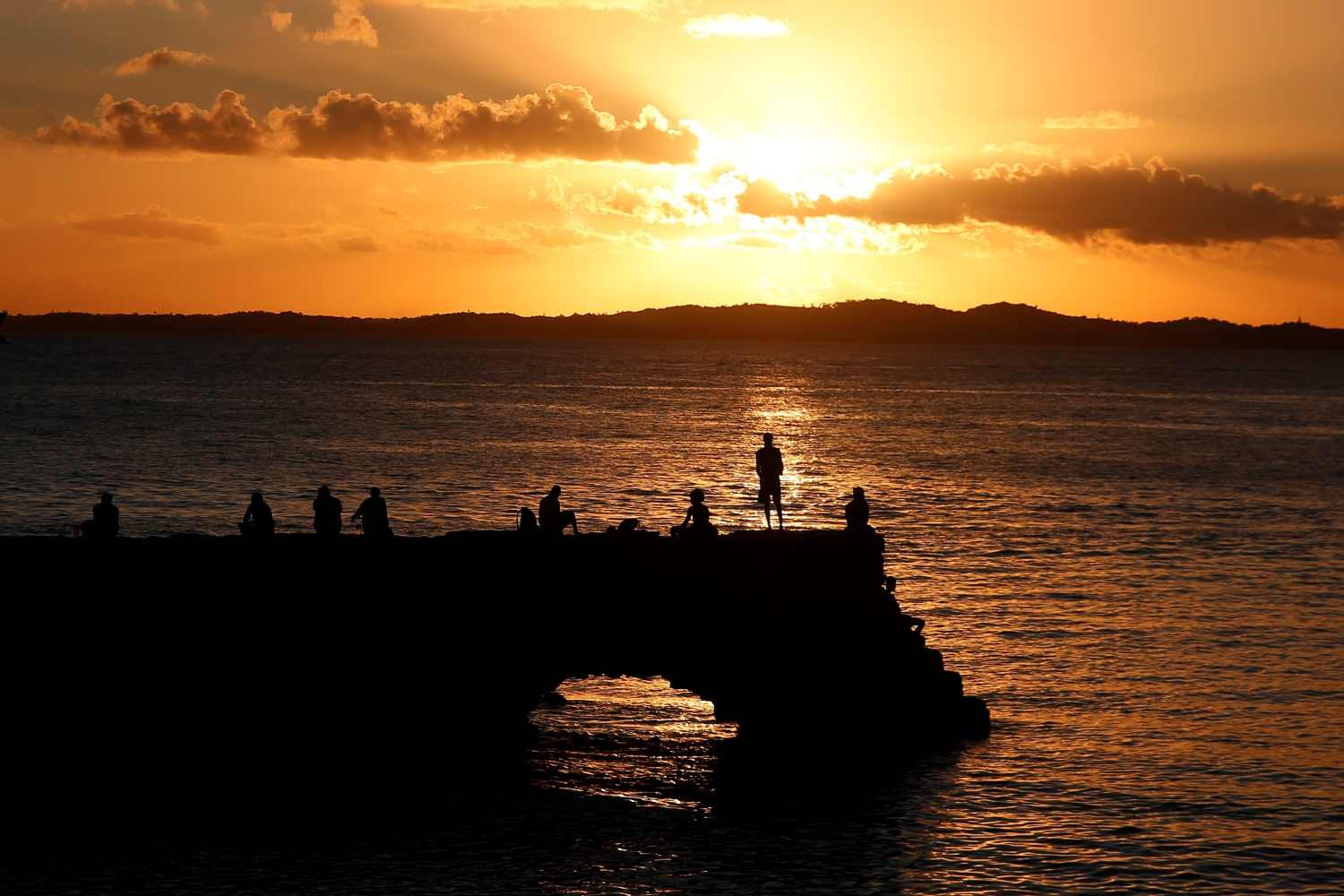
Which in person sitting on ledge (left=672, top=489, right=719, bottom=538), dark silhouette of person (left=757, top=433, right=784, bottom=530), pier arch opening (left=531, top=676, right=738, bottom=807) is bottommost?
pier arch opening (left=531, top=676, right=738, bottom=807)

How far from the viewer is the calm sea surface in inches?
842

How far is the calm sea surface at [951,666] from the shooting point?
21375 millimetres

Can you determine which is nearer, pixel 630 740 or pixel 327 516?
pixel 327 516

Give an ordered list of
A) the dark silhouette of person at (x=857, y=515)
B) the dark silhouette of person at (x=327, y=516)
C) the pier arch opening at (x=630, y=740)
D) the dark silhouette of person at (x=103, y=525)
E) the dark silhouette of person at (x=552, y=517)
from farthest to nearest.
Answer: the dark silhouette of person at (x=857, y=515)
the dark silhouette of person at (x=552, y=517)
the dark silhouette of person at (x=327, y=516)
the dark silhouette of person at (x=103, y=525)
the pier arch opening at (x=630, y=740)

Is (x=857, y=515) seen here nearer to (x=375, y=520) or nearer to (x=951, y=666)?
(x=951, y=666)

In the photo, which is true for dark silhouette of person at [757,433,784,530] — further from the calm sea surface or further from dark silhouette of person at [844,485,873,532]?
the calm sea surface

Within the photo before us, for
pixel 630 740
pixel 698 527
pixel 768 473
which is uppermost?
pixel 768 473

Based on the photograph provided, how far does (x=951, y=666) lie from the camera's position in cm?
3344

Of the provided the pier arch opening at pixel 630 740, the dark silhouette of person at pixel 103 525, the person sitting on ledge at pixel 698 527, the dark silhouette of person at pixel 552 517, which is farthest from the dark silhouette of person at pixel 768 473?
the dark silhouette of person at pixel 103 525

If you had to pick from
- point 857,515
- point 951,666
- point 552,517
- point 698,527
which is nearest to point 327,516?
point 552,517

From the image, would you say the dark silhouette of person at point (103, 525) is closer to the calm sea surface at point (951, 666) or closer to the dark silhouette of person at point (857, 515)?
the calm sea surface at point (951, 666)

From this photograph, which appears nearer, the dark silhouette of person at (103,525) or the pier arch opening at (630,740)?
the pier arch opening at (630,740)

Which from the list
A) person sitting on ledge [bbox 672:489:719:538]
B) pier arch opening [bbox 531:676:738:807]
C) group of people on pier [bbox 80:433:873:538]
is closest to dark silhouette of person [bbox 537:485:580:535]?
group of people on pier [bbox 80:433:873:538]

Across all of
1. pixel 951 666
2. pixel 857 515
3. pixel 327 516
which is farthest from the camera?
pixel 951 666
